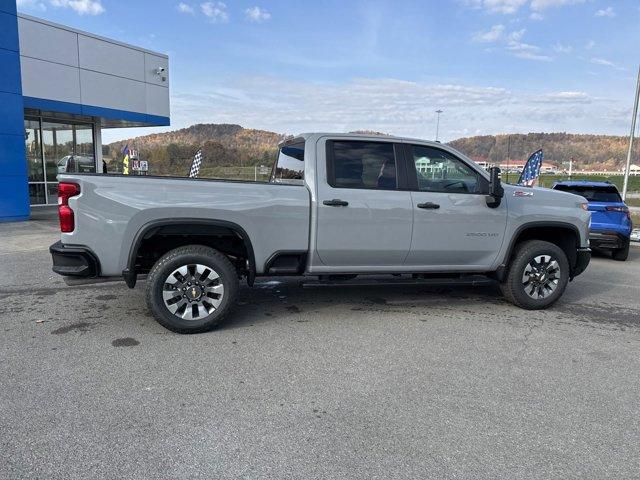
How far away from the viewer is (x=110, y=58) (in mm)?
17891

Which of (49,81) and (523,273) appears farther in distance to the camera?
(49,81)

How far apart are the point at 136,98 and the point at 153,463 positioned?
18.7 metres

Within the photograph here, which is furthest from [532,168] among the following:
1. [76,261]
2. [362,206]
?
[76,261]

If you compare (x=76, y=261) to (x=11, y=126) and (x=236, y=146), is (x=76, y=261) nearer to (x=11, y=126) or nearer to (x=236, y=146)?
(x=11, y=126)

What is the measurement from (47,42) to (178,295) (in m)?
14.9

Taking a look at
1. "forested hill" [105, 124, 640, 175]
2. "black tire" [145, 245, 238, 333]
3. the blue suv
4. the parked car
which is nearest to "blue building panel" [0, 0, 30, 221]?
the parked car

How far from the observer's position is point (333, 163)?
5359 mm

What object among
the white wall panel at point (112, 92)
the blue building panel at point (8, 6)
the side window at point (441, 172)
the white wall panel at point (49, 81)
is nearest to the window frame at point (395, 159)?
the side window at point (441, 172)

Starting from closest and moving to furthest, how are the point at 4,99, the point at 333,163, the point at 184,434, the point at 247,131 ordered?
1. the point at 184,434
2. the point at 333,163
3. the point at 4,99
4. the point at 247,131

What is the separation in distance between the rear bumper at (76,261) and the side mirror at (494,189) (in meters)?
4.18

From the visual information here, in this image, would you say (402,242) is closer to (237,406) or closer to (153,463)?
(237,406)

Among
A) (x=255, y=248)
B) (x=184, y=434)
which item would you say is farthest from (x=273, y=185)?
(x=184, y=434)

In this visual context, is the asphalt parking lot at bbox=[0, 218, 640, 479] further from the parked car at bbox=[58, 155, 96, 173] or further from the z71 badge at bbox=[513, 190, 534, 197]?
the parked car at bbox=[58, 155, 96, 173]

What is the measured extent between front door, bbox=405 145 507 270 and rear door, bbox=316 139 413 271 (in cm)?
16
